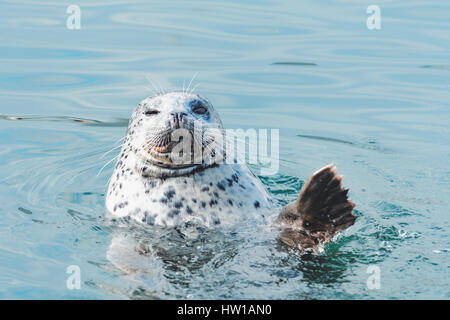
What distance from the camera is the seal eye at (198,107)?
591 centimetres

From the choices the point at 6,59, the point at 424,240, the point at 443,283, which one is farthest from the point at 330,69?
the point at 443,283

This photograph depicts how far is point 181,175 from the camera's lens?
228 inches

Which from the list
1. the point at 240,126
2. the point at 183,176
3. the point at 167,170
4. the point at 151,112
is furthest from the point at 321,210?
the point at 240,126

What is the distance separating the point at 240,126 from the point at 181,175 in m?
3.28

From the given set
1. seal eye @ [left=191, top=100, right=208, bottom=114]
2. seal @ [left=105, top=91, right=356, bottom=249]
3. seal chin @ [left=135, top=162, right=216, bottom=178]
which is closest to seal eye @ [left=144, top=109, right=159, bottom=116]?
seal @ [left=105, top=91, right=356, bottom=249]

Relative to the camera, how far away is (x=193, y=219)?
18.4 ft

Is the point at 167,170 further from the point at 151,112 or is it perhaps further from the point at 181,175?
the point at 151,112

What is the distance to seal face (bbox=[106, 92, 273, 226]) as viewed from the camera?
562cm

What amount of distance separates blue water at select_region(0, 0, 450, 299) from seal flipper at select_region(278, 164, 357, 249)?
0.17 m

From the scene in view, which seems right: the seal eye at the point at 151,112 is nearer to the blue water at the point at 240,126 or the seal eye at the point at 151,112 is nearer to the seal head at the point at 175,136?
the seal head at the point at 175,136

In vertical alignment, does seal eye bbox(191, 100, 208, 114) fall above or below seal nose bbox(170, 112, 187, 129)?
above

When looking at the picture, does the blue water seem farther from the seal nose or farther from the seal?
the seal nose

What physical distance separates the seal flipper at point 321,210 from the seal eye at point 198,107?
1248 millimetres

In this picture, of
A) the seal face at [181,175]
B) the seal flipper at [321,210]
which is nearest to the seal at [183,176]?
the seal face at [181,175]
